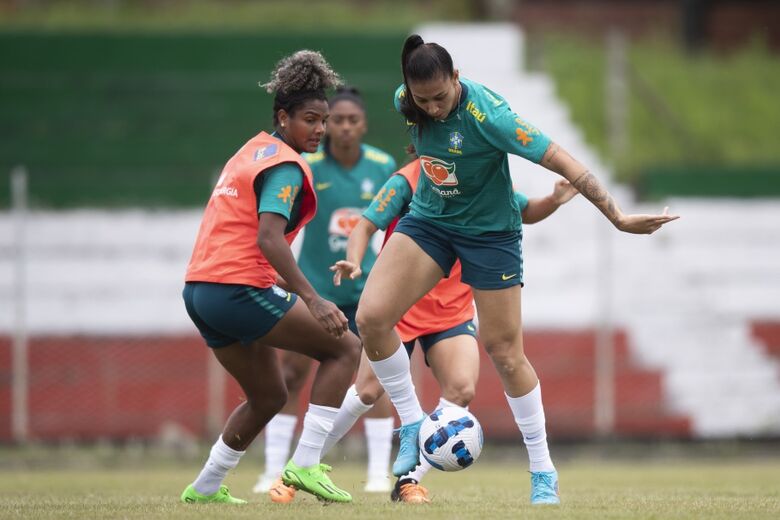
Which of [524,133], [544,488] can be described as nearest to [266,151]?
[524,133]

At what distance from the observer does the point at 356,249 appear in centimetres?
701

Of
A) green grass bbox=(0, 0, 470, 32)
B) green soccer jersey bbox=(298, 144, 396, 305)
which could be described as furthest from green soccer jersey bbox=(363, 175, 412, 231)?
green grass bbox=(0, 0, 470, 32)

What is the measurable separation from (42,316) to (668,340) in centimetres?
778

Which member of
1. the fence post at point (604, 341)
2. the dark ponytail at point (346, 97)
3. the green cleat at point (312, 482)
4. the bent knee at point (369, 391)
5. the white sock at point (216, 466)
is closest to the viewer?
the green cleat at point (312, 482)

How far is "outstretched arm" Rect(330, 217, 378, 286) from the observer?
6664 mm

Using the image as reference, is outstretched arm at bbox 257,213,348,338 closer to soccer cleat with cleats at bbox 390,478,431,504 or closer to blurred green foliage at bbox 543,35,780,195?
soccer cleat with cleats at bbox 390,478,431,504

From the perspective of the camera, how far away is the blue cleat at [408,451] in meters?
6.74

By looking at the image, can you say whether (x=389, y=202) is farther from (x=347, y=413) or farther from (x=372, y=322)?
(x=347, y=413)

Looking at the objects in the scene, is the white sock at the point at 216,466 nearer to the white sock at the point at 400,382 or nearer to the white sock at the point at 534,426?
the white sock at the point at 400,382

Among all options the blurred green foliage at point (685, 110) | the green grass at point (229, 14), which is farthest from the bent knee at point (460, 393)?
the green grass at point (229, 14)

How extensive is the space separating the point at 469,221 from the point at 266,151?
1177 millimetres

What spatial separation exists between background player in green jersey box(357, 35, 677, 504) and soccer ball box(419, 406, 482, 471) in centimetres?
23

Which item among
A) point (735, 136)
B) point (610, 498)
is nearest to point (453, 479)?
point (610, 498)

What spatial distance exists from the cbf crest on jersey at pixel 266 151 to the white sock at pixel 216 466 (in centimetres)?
166
